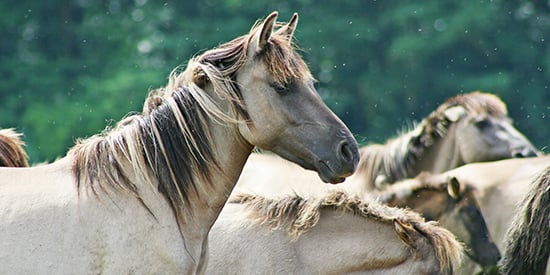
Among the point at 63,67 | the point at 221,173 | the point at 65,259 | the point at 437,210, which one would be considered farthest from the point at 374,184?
the point at 63,67

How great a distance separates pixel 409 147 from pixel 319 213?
3494mm

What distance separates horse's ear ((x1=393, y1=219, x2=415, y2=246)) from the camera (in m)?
4.77

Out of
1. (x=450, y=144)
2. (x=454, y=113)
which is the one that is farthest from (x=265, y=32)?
(x=454, y=113)

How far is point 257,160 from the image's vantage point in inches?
330

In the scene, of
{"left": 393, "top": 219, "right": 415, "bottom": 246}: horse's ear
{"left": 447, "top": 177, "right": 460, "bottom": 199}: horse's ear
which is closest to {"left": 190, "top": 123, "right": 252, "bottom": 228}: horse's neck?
{"left": 393, "top": 219, "right": 415, "bottom": 246}: horse's ear

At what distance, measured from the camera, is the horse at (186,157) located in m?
Result: 3.92

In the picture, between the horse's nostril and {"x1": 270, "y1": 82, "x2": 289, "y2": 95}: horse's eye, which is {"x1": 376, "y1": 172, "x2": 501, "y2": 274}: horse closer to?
the horse's nostril

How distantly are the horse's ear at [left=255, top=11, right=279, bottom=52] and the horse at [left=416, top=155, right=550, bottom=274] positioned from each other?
342 cm

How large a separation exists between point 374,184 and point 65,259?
14.3 feet

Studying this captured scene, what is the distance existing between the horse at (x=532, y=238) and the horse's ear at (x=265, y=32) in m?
1.89

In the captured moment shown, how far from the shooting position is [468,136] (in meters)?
8.64

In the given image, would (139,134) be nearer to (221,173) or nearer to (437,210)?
(221,173)

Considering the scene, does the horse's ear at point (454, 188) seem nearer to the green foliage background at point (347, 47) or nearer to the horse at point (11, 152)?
the horse at point (11, 152)

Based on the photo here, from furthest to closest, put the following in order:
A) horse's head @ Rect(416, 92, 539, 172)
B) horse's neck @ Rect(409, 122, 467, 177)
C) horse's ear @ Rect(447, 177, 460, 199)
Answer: horse's head @ Rect(416, 92, 539, 172), horse's neck @ Rect(409, 122, 467, 177), horse's ear @ Rect(447, 177, 460, 199)
